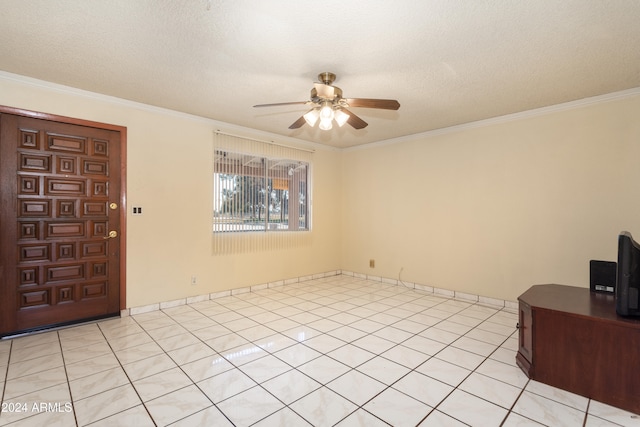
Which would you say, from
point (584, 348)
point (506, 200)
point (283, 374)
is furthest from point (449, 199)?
point (283, 374)

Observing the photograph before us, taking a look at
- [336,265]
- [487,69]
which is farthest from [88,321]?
[487,69]

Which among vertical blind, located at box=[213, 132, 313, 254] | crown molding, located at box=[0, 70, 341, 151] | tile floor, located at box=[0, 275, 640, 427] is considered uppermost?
crown molding, located at box=[0, 70, 341, 151]

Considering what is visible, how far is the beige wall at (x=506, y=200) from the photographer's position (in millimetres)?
3326

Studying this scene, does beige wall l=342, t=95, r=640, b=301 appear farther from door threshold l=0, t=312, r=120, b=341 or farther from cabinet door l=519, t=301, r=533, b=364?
door threshold l=0, t=312, r=120, b=341

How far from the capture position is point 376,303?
13.8 feet

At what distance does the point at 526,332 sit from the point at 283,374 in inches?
78.7

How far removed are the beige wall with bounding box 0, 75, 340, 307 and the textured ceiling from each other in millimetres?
241

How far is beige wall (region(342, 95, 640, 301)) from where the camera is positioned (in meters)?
3.33

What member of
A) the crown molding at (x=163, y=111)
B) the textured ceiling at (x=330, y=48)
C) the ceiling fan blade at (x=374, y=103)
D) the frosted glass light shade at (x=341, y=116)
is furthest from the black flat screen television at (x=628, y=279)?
the crown molding at (x=163, y=111)

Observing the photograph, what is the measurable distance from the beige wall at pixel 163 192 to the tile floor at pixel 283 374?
537mm

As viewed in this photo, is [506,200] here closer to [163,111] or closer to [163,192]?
[163,192]

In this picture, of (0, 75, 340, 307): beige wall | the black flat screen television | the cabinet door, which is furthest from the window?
the black flat screen television

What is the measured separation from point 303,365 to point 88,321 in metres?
2.65

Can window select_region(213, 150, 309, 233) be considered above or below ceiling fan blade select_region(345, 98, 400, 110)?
below
